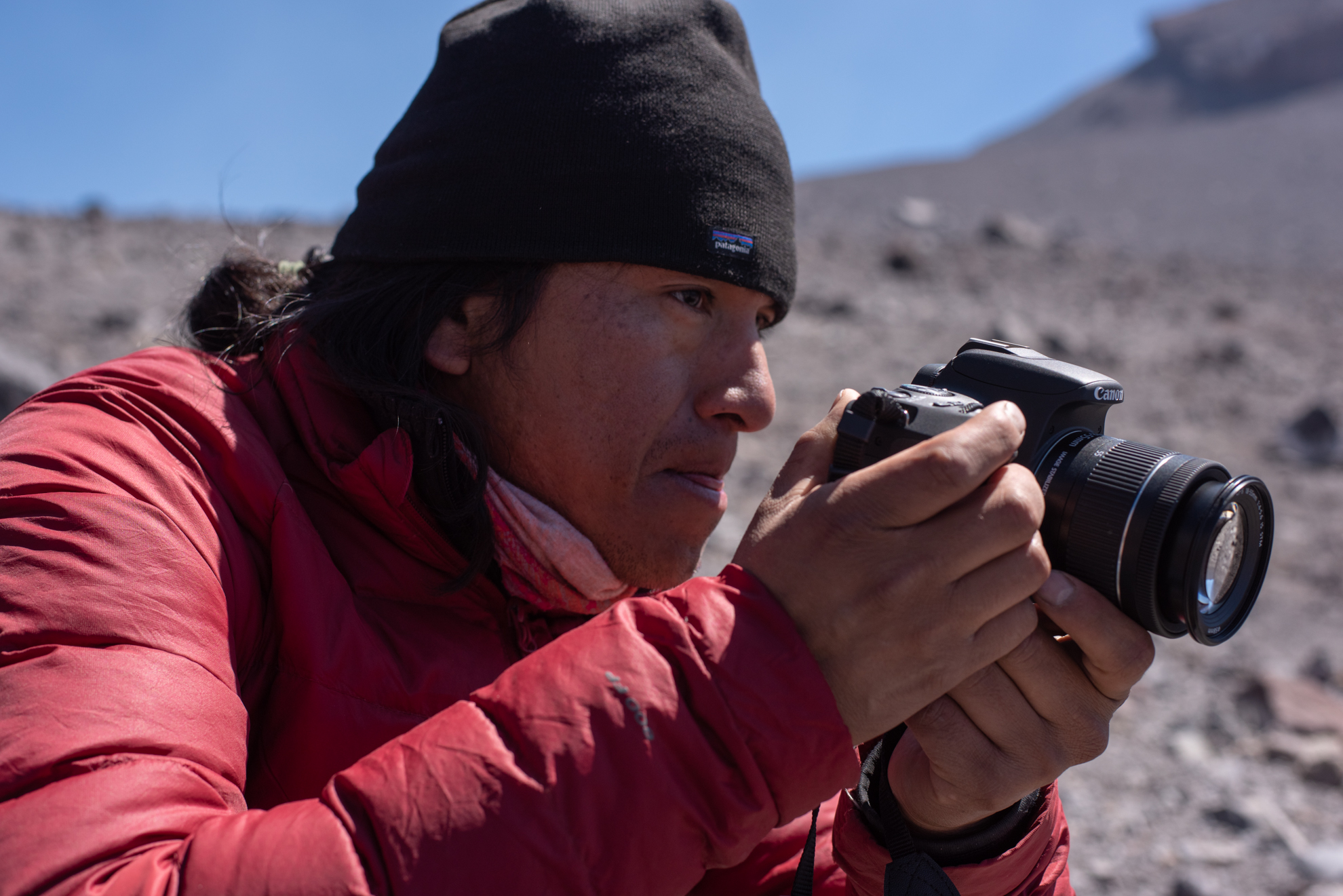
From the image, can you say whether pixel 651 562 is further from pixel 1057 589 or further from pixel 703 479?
pixel 1057 589

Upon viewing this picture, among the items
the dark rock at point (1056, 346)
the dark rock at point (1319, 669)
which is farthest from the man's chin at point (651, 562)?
the dark rock at point (1056, 346)

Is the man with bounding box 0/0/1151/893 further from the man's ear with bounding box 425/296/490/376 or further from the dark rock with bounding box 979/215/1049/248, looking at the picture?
the dark rock with bounding box 979/215/1049/248

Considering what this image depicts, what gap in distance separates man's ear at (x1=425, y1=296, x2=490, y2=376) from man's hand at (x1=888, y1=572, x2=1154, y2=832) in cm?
108

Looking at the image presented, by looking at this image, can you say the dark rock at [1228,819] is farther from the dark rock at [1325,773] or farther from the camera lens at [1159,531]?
the camera lens at [1159,531]

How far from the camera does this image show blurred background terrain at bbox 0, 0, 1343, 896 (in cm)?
365

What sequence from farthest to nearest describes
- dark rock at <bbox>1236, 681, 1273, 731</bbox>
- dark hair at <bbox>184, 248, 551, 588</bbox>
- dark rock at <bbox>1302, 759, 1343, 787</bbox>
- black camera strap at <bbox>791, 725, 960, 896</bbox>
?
1. dark rock at <bbox>1236, 681, 1273, 731</bbox>
2. dark rock at <bbox>1302, 759, 1343, 787</bbox>
3. dark hair at <bbox>184, 248, 551, 588</bbox>
4. black camera strap at <bbox>791, 725, 960, 896</bbox>

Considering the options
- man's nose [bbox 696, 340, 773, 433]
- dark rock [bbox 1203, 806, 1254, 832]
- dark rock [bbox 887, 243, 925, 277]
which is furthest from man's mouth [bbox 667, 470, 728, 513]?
dark rock [bbox 887, 243, 925, 277]

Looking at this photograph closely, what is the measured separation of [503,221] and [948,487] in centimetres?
105

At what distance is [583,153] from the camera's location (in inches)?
74.9

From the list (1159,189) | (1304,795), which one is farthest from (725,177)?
(1159,189)

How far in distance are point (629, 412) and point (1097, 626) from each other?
2.83ft

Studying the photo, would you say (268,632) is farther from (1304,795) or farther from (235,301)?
(1304,795)

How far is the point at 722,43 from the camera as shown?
2143 millimetres

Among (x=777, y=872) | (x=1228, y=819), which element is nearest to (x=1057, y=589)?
(x=777, y=872)
